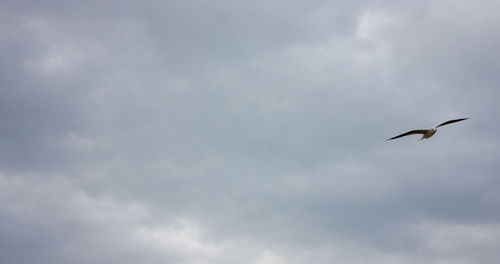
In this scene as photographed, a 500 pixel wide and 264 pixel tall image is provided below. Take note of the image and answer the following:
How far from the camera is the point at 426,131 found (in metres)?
101
